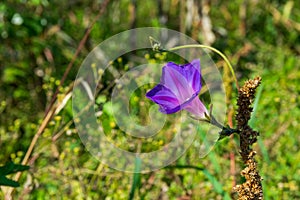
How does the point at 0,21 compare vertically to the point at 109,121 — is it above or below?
above

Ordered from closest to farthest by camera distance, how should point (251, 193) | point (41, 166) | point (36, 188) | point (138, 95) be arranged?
point (251, 193)
point (36, 188)
point (41, 166)
point (138, 95)

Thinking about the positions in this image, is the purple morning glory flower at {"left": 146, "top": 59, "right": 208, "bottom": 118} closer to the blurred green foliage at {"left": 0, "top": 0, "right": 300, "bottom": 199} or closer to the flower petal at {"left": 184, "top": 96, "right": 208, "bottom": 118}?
the flower petal at {"left": 184, "top": 96, "right": 208, "bottom": 118}

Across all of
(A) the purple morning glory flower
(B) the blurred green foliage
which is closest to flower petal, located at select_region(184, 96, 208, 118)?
(A) the purple morning glory flower

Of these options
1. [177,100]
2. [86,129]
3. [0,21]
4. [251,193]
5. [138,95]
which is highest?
[0,21]

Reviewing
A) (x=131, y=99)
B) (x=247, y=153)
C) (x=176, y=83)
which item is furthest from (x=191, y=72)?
(x=131, y=99)

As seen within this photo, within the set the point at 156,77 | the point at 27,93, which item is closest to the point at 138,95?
the point at 156,77

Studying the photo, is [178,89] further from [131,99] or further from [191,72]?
[131,99]

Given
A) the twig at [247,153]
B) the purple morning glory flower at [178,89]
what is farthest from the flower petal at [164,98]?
the twig at [247,153]

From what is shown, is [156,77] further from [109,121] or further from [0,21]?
[0,21]
